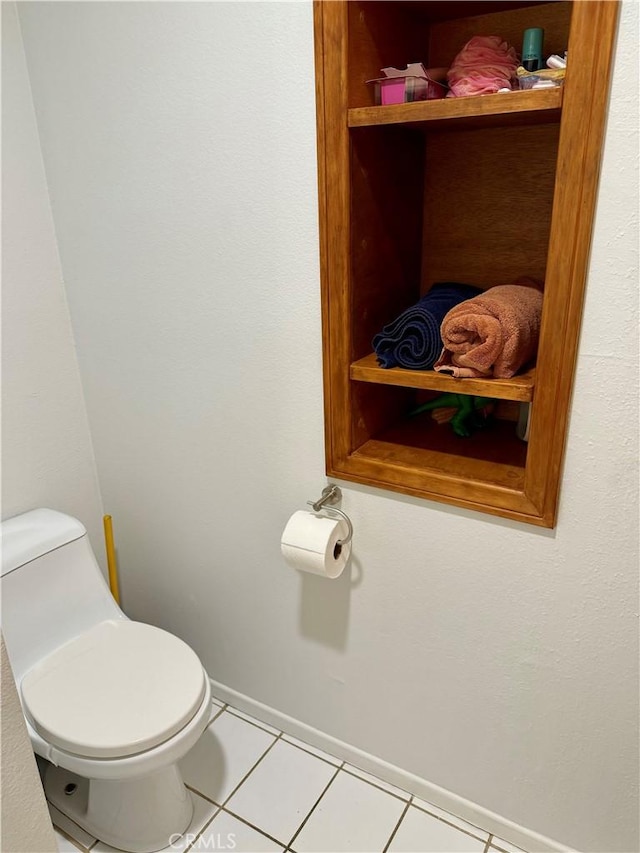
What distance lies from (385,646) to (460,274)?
0.95 m

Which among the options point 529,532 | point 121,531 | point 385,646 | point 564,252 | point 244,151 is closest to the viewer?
point 564,252

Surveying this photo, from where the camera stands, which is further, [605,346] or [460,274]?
[460,274]

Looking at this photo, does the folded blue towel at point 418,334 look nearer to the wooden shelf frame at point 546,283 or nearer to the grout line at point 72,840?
the wooden shelf frame at point 546,283

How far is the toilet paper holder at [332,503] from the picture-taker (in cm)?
143

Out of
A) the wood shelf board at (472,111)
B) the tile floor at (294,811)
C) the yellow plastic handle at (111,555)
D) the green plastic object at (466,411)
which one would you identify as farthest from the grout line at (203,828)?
the wood shelf board at (472,111)

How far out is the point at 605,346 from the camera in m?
1.04

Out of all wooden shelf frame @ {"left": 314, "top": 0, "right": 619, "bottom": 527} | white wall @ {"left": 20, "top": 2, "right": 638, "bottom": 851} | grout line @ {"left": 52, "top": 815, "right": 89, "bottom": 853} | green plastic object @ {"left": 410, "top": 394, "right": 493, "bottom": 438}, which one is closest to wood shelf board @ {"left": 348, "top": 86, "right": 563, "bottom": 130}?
wooden shelf frame @ {"left": 314, "top": 0, "right": 619, "bottom": 527}

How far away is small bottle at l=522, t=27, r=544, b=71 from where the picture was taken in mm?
1052

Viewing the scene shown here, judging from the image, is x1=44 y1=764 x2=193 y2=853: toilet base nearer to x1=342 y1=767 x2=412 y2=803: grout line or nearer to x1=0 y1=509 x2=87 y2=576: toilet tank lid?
x1=342 y1=767 x2=412 y2=803: grout line

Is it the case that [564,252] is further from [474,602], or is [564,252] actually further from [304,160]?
[474,602]

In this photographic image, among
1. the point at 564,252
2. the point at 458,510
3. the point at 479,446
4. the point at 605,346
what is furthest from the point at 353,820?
the point at 564,252

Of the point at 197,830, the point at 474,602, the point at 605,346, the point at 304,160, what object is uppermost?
the point at 304,160

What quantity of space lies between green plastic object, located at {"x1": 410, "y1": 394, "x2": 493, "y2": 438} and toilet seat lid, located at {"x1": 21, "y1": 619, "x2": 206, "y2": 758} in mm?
898

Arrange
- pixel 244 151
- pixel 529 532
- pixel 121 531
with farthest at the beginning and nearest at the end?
pixel 121 531 → pixel 244 151 → pixel 529 532
